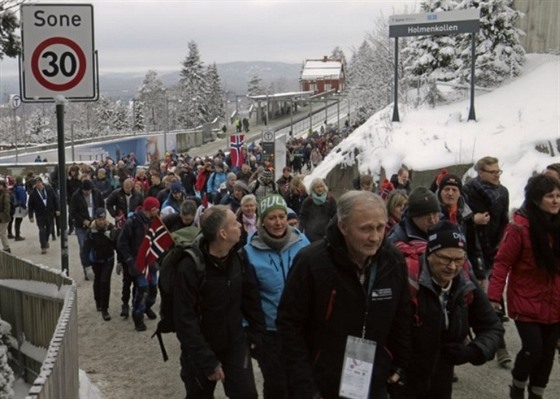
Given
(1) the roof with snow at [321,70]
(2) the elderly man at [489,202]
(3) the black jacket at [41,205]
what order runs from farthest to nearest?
1. (1) the roof with snow at [321,70]
2. (3) the black jacket at [41,205]
3. (2) the elderly man at [489,202]

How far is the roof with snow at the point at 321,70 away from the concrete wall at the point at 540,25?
10693 cm

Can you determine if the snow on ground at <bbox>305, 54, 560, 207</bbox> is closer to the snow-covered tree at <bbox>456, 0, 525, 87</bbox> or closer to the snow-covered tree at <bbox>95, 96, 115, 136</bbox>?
the snow-covered tree at <bbox>456, 0, 525, 87</bbox>

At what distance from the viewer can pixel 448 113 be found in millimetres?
22609

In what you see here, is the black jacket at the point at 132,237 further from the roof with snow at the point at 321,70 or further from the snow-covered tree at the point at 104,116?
the roof with snow at the point at 321,70

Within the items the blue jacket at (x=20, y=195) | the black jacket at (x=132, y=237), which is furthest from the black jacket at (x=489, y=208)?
the blue jacket at (x=20, y=195)

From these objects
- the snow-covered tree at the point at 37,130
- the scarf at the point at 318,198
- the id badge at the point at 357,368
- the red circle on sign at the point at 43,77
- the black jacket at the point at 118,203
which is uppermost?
the red circle on sign at the point at 43,77

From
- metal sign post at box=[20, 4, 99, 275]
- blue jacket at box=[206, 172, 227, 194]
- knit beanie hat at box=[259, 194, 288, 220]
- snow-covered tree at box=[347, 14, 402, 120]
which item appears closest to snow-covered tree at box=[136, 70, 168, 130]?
snow-covered tree at box=[347, 14, 402, 120]

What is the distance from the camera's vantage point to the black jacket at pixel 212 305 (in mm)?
4484

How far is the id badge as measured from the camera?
3498 millimetres

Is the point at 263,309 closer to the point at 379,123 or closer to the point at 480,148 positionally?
the point at 480,148

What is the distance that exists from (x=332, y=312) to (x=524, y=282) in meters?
2.46

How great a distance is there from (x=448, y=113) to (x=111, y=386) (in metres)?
17.8

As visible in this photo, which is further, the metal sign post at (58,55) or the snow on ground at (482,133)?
the snow on ground at (482,133)

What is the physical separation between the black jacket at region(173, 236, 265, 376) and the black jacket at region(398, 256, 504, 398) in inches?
53.8
